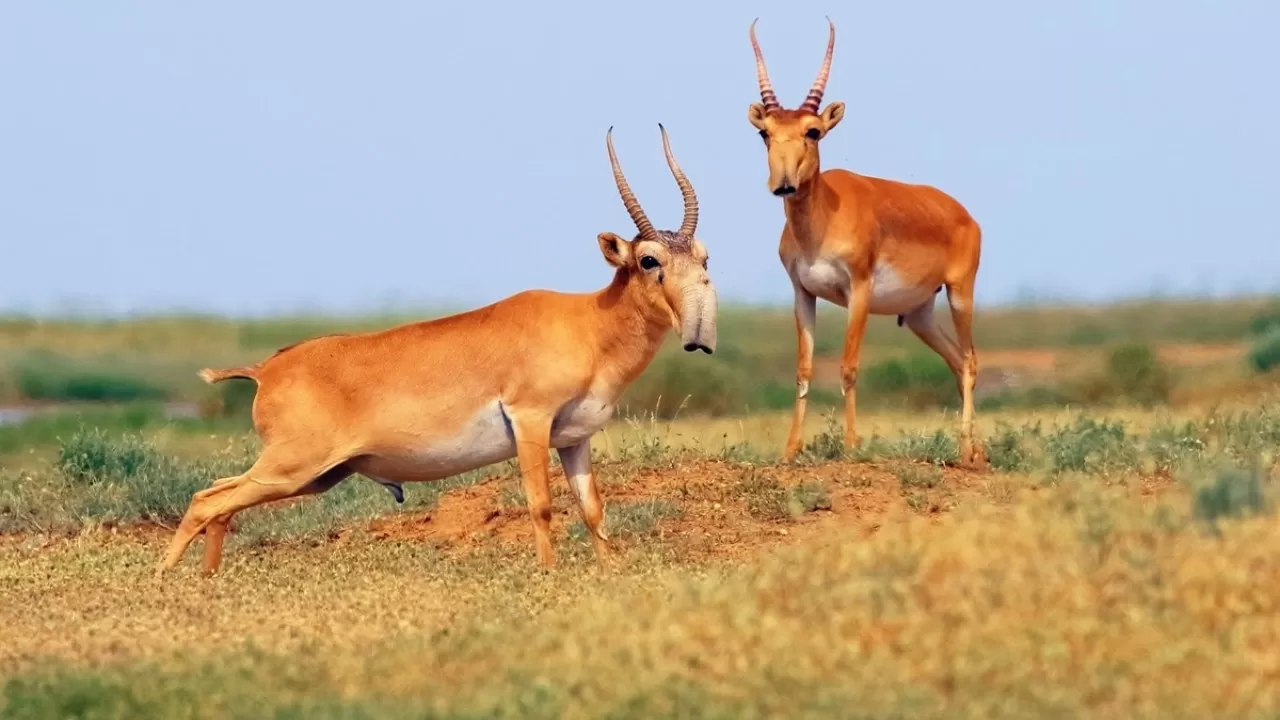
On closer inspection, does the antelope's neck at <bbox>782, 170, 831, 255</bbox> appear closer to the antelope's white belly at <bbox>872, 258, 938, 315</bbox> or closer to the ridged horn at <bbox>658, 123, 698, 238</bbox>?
the antelope's white belly at <bbox>872, 258, 938, 315</bbox>

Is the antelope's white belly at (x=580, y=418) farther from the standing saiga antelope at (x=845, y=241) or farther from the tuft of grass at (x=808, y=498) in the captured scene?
the standing saiga antelope at (x=845, y=241)

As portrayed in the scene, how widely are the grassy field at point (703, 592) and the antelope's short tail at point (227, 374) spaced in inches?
46.7

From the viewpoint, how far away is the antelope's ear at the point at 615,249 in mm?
11906

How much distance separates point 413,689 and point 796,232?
364 inches

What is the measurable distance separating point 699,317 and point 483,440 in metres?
1.48

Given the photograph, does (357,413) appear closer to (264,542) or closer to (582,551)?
(582,551)

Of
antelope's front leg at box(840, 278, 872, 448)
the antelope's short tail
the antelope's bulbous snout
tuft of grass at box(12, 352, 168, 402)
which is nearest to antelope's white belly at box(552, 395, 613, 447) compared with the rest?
the antelope's bulbous snout

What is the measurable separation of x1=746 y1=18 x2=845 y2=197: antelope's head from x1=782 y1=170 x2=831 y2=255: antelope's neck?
3.8 inches

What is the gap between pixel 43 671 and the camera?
28.4 ft

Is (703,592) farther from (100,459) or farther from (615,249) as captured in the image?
(100,459)

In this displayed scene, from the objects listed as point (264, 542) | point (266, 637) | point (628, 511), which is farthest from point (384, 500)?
point (266, 637)

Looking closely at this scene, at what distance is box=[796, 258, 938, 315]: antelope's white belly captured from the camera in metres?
16.8

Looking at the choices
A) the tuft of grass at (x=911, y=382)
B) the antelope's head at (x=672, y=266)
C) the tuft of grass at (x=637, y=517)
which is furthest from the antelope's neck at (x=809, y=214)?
the tuft of grass at (x=911, y=382)

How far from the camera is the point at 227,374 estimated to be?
495 inches
